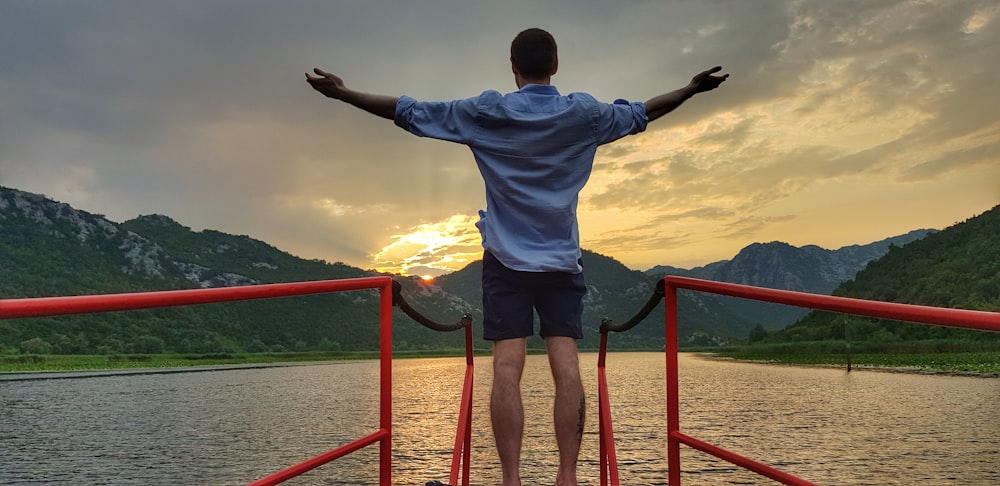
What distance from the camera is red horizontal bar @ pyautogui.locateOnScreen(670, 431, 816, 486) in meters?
2.02

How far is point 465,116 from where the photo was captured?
2.55m

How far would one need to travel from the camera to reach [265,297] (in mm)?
1896

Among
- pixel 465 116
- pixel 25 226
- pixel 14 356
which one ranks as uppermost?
pixel 25 226

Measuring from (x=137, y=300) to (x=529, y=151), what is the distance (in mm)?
1418

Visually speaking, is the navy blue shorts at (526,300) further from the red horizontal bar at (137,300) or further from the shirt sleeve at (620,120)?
the red horizontal bar at (137,300)

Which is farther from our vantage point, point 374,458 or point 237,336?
point 237,336

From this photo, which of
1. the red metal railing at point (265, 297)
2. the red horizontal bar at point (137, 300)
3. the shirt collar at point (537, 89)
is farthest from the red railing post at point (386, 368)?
the shirt collar at point (537, 89)

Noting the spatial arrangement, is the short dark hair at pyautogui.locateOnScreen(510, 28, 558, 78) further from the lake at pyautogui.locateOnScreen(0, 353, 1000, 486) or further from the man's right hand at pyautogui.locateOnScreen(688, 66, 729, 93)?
the lake at pyautogui.locateOnScreen(0, 353, 1000, 486)

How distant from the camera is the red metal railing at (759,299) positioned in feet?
4.17

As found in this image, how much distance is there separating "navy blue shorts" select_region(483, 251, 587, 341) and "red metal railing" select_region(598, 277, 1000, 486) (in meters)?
0.41

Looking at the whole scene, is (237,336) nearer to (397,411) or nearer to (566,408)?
(397,411)

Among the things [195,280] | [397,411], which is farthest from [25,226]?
[397,411]

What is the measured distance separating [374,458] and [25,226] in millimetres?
131737

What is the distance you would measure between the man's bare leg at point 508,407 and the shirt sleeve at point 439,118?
785mm
